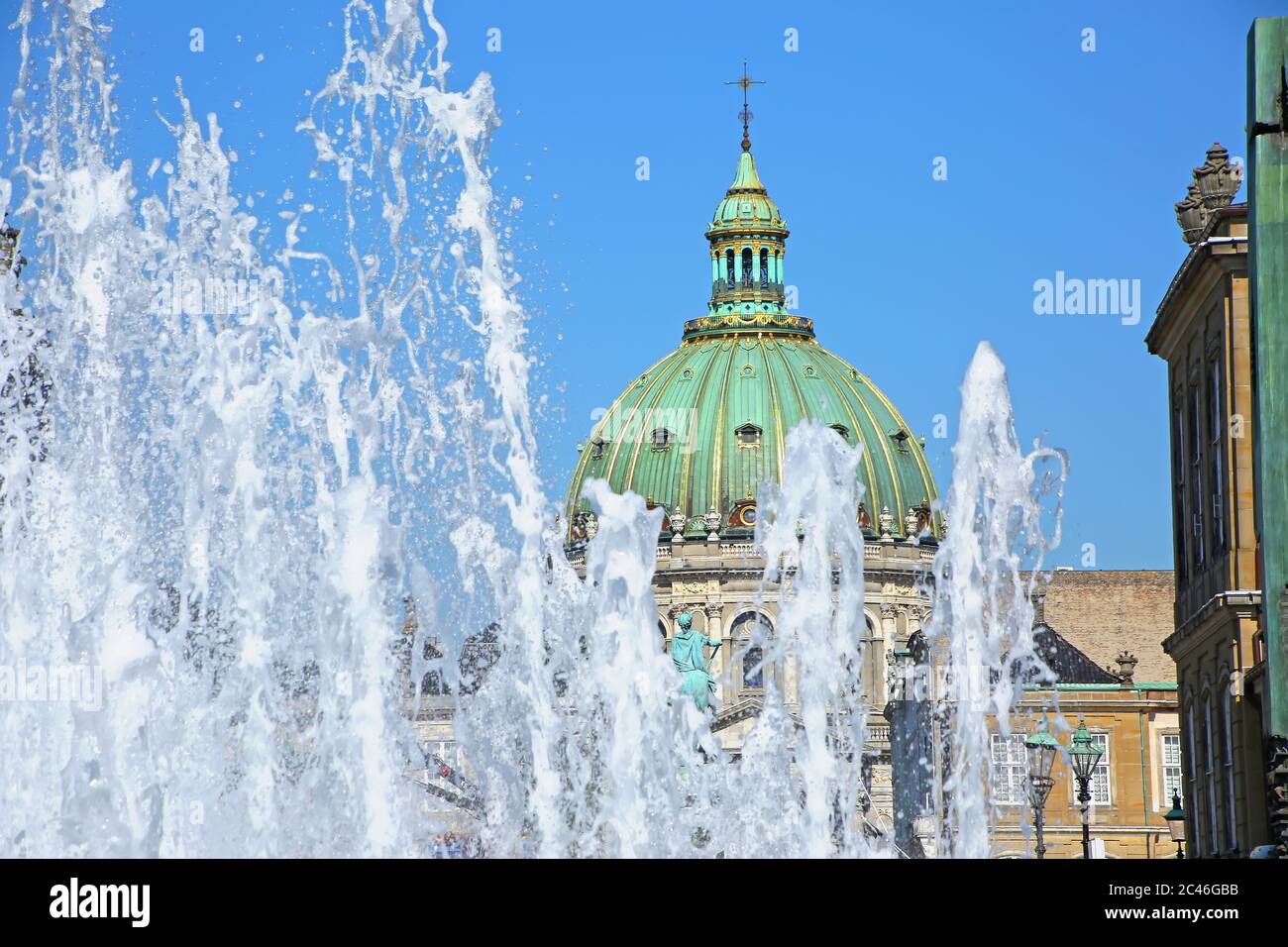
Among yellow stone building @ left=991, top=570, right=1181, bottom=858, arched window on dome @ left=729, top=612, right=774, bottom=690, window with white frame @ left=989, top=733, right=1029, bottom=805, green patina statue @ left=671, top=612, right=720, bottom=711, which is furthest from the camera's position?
arched window on dome @ left=729, top=612, right=774, bottom=690

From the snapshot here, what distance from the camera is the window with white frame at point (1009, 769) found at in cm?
7181

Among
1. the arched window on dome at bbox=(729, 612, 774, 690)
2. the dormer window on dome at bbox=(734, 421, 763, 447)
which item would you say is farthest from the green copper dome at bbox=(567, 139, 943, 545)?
the arched window on dome at bbox=(729, 612, 774, 690)

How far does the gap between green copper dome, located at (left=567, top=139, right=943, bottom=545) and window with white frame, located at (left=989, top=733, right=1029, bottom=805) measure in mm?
54523

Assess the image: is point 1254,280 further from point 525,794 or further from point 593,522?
point 593,522

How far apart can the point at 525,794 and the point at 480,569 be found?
11.9 feet

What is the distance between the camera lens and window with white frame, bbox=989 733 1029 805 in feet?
236

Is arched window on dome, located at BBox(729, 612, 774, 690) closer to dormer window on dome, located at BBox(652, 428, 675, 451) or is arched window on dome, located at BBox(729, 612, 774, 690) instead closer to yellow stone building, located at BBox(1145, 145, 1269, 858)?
dormer window on dome, located at BBox(652, 428, 675, 451)

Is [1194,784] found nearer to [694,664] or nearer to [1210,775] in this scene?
[1210,775]

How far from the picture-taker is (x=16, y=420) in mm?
28906

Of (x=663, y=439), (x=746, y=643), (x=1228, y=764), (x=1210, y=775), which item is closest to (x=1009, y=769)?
(x=1210, y=775)

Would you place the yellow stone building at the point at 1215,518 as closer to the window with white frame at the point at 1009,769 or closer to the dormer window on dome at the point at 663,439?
the window with white frame at the point at 1009,769

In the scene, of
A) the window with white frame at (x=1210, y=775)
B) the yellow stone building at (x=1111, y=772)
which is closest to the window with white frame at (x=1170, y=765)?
the yellow stone building at (x=1111, y=772)
